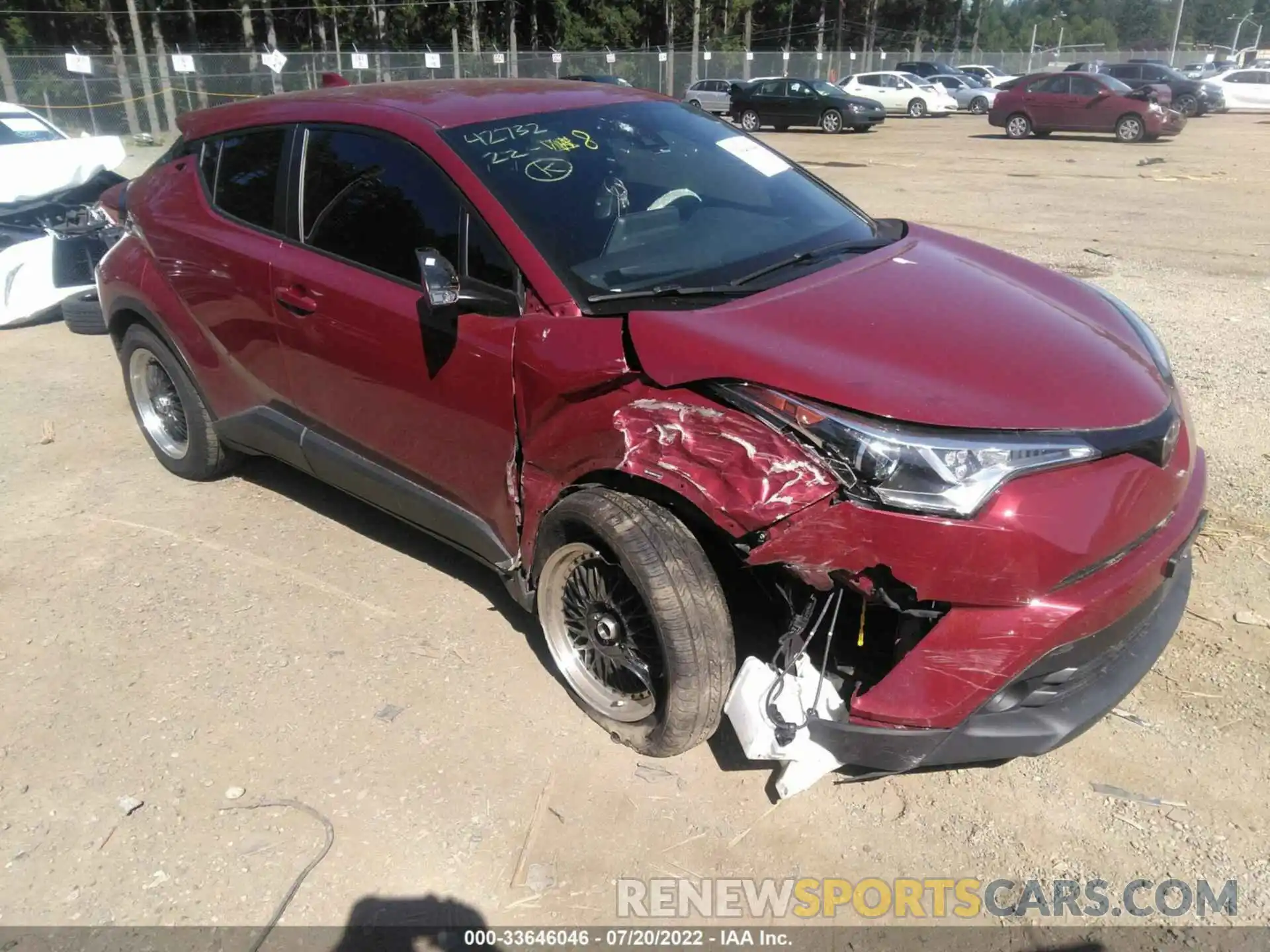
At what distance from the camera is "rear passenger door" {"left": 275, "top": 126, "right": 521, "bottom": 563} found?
3.13 metres

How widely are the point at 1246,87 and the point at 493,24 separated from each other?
38758 mm

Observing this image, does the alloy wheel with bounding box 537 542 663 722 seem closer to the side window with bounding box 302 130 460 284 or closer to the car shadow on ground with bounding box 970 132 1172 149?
the side window with bounding box 302 130 460 284

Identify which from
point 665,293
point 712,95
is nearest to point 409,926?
point 665,293

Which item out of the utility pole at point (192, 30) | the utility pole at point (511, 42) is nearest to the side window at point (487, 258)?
the utility pole at point (192, 30)

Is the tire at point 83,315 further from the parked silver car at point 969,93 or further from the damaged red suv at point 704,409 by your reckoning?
the parked silver car at point 969,93

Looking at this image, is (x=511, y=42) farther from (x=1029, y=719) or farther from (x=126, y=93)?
(x=1029, y=719)

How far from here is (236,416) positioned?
14.1 ft

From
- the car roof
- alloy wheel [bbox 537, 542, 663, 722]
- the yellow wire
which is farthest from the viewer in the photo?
the yellow wire

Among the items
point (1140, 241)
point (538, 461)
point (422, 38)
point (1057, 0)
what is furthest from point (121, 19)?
point (1057, 0)

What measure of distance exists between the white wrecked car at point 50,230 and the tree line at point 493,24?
961 inches

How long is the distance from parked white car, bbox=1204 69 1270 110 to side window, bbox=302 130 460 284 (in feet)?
113

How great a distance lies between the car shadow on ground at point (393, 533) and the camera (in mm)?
3812

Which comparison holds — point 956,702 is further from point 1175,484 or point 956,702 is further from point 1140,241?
point 1140,241

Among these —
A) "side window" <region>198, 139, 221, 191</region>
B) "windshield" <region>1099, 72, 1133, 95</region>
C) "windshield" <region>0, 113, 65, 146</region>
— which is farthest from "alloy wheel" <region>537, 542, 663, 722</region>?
"windshield" <region>1099, 72, 1133, 95</region>
